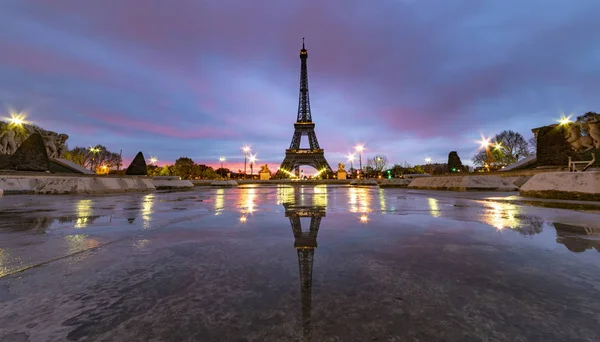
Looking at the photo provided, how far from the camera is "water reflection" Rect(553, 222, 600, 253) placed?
129 inches

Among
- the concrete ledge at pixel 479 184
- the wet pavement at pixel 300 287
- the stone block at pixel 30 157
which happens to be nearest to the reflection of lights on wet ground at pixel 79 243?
the wet pavement at pixel 300 287

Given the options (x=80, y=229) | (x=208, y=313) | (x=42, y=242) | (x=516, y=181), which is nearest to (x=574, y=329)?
(x=208, y=313)

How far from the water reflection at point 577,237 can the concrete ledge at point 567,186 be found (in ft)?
22.0

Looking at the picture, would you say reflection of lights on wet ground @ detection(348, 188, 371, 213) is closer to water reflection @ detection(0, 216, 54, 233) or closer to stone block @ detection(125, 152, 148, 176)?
water reflection @ detection(0, 216, 54, 233)

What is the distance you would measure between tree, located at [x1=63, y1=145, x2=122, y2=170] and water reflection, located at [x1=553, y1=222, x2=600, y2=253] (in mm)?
92228

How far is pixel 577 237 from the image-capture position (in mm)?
3803

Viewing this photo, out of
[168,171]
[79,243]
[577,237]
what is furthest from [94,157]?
[577,237]

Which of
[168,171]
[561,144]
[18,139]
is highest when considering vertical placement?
[18,139]

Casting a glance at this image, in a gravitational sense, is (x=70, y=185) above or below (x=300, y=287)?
above

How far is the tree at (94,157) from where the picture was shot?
7275 cm

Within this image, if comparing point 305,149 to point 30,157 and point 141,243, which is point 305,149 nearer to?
point 30,157

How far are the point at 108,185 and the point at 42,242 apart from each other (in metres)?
15.7

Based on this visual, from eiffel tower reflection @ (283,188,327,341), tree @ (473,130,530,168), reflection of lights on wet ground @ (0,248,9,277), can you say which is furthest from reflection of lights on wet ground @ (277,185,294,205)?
tree @ (473,130,530,168)

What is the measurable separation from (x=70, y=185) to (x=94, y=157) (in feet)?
274
